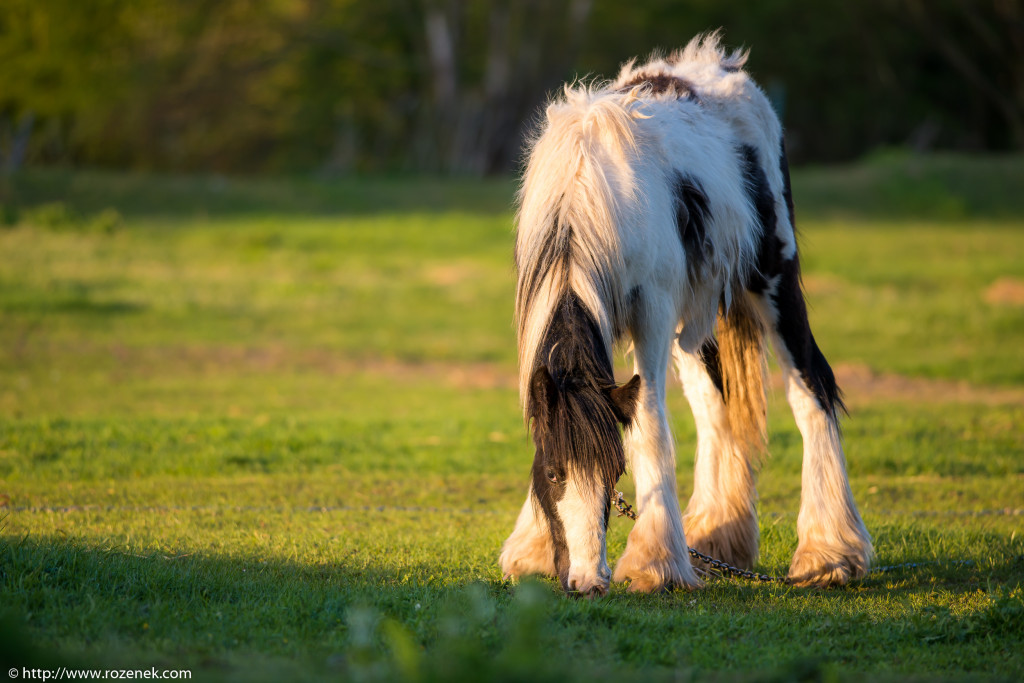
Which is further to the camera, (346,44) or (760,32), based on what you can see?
(760,32)

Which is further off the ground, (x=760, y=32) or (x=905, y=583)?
(x=760, y=32)

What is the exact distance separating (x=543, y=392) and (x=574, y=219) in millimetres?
802

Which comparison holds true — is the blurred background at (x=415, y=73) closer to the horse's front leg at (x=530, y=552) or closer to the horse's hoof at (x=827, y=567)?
the horse's hoof at (x=827, y=567)

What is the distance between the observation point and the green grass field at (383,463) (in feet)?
11.6

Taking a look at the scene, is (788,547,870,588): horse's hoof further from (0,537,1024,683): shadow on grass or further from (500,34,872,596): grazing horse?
(0,537,1024,683): shadow on grass

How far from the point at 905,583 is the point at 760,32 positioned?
41593mm

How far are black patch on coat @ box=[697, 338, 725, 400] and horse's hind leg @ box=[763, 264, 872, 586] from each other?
12.7 inches

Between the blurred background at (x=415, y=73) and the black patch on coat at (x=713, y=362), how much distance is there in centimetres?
2486

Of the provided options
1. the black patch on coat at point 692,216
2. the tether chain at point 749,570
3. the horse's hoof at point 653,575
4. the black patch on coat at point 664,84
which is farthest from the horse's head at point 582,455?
the black patch on coat at point 664,84

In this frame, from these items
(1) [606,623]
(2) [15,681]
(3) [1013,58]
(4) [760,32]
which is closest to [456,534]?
(1) [606,623]

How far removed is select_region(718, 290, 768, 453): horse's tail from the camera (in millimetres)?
5434

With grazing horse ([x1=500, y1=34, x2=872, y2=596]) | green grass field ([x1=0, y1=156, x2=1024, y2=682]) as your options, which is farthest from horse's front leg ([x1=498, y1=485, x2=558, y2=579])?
green grass field ([x1=0, y1=156, x2=1024, y2=682])

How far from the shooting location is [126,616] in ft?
11.9

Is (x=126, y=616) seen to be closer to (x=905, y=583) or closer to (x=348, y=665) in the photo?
(x=348, y=665)
